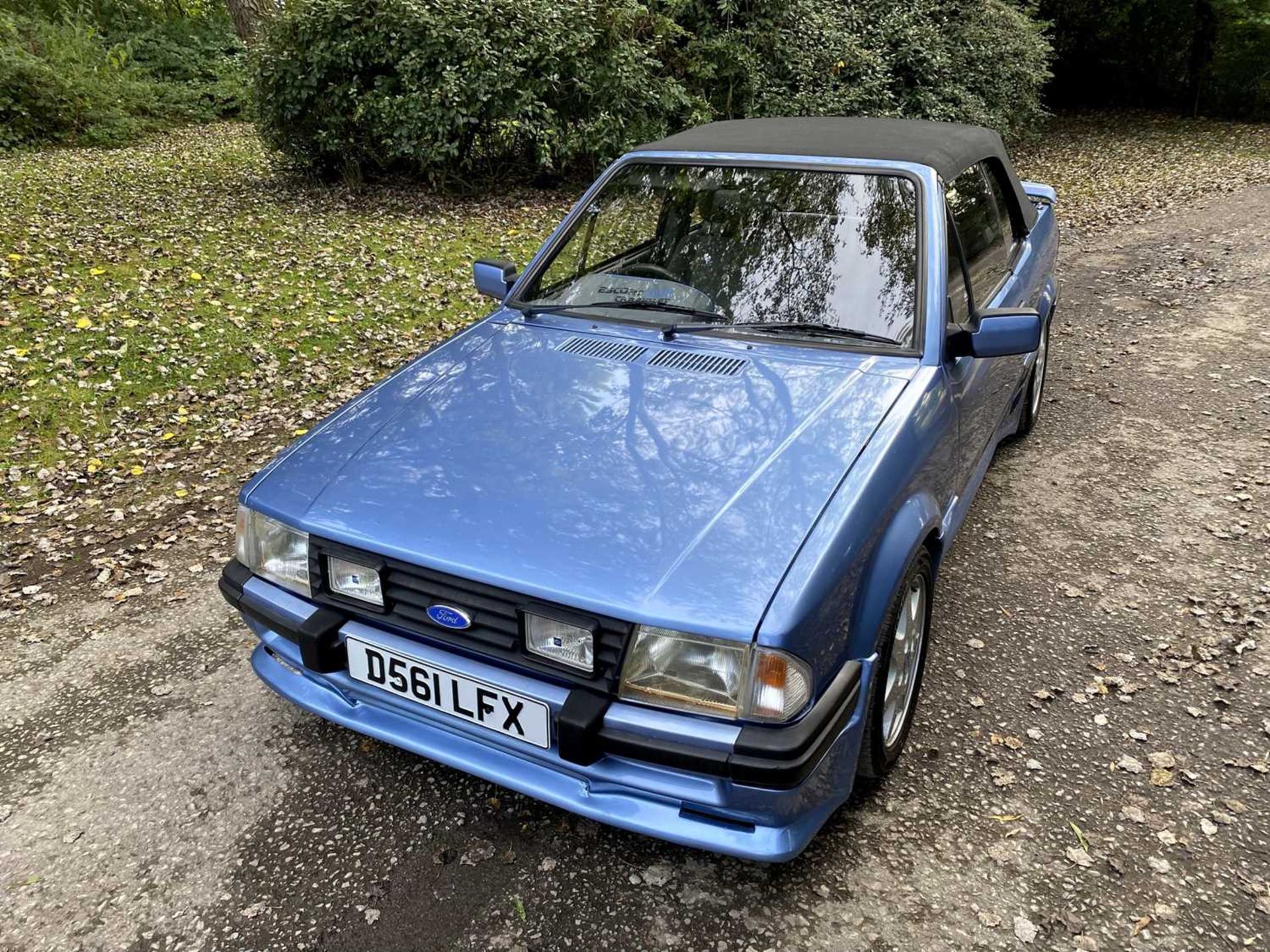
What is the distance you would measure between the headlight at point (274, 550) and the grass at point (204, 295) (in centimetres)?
238

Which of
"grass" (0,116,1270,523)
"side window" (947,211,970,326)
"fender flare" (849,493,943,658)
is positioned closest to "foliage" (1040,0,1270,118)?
"grass" (0,116,1270,523)

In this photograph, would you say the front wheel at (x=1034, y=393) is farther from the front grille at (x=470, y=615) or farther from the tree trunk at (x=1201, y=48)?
the tree trunk at (x=1201, y=48)

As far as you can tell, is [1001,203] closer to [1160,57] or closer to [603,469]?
[603,469]

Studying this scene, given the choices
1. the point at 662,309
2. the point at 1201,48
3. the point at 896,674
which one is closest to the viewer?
the point at 896,674

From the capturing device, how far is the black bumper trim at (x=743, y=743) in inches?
74.6

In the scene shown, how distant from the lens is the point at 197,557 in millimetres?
3934

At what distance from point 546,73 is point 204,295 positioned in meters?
4.16

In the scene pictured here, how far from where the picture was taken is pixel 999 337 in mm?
2752

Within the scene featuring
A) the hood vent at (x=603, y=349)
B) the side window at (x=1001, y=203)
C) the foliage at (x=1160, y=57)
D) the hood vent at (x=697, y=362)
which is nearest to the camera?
the hood vent at (x=697, y=362)

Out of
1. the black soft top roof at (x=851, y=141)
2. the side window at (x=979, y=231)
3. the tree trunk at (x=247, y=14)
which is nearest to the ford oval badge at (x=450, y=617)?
the black soft top roof at (x=851, y=141)

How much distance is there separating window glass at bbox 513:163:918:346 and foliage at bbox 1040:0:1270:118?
56.1ft

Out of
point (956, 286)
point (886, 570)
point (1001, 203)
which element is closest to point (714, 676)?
point (886, 570)

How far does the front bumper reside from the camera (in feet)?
6.31

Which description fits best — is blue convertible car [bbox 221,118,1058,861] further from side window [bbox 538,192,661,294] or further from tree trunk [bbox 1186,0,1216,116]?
tree trunk [bbox 1186,0,1216,116]
